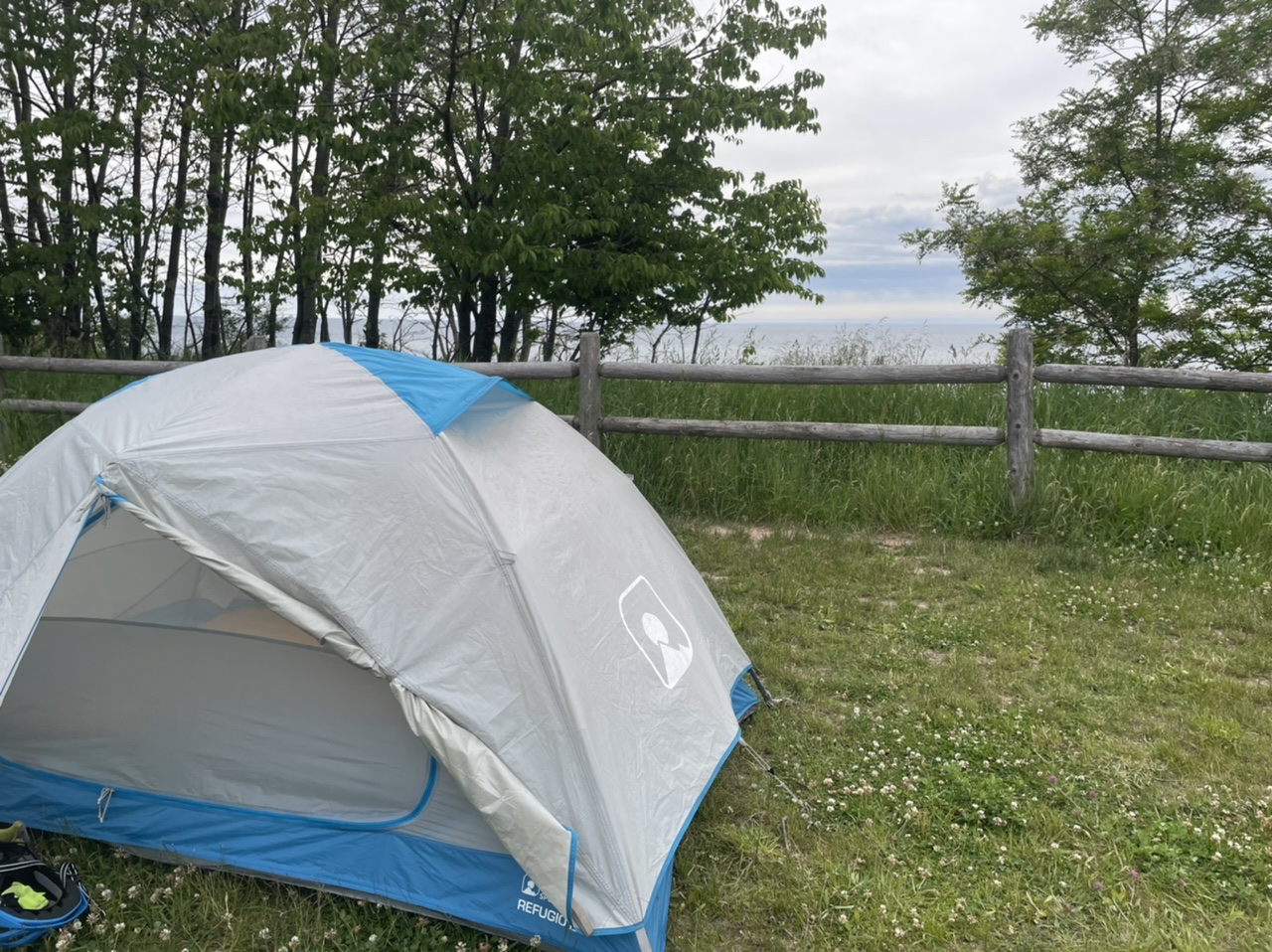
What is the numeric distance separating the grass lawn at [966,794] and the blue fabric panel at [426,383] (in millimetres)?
1400

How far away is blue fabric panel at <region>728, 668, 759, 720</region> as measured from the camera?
11.4 ft

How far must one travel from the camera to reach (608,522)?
314 cm

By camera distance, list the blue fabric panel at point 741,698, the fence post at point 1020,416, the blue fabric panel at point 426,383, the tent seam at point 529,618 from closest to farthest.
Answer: the tent seam at point 529,618 < the blue fabric panel at point 426,383 < the blue fabric panel at point 741,698 < the fence post at point 1020,416

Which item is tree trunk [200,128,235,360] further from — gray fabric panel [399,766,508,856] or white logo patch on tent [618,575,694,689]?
gray fabric panel [399,766,508,856]

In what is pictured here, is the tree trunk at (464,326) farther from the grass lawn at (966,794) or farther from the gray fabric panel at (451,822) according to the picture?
the gray fabric panel at (451,822)

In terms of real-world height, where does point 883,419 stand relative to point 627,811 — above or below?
above

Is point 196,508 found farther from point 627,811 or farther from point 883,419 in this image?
point 883,419

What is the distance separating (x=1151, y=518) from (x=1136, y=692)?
2.16 metres

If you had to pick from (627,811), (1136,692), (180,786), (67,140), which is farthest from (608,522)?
(67,140)

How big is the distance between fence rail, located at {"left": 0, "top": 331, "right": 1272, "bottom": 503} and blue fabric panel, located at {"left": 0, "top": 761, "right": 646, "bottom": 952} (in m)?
4.28

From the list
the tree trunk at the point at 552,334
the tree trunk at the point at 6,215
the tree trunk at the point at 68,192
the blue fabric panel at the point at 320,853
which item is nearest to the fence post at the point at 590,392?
the tree trunk at the point at 552,334

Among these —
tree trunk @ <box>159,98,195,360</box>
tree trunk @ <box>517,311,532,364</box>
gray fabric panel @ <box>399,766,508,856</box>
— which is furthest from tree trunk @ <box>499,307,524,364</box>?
gray fabric panel @ <box>399,766,508,856</box>

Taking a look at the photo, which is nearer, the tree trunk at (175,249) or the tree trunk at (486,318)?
the tree trunk at (486,318)

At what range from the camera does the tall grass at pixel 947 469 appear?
219 inches
